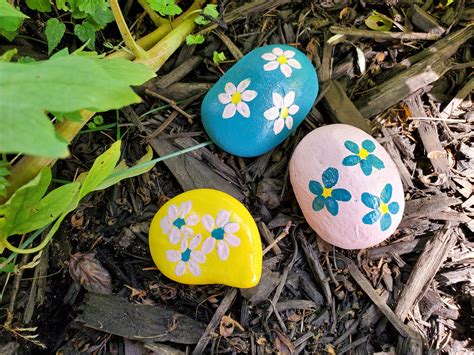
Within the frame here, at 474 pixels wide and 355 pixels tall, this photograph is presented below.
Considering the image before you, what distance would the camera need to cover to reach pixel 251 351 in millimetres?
1312

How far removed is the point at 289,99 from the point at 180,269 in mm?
603

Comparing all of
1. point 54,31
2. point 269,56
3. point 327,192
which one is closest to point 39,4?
point 54,31

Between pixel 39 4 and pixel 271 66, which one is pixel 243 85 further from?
pixel 39 4

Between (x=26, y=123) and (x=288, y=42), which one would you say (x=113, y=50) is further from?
(x=26, y=123)

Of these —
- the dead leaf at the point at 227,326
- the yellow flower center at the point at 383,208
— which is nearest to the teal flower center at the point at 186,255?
the dead leaf at the point at 227,326

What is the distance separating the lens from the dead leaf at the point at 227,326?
132cm

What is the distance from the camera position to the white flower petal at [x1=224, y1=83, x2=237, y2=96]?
1.41 metres

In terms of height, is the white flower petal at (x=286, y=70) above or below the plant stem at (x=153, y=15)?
below

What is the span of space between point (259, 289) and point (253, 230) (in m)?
0.18

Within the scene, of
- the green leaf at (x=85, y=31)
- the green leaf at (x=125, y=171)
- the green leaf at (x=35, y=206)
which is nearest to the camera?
the green leaf at (x=35, y=206)

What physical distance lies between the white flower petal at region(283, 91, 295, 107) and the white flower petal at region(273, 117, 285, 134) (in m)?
0.05

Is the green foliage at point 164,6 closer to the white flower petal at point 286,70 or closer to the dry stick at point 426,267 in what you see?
the white flower petal at point 286,70

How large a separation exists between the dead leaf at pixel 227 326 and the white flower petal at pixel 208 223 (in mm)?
263

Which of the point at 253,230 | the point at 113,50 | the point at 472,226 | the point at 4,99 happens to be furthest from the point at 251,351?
the point at 113,50
